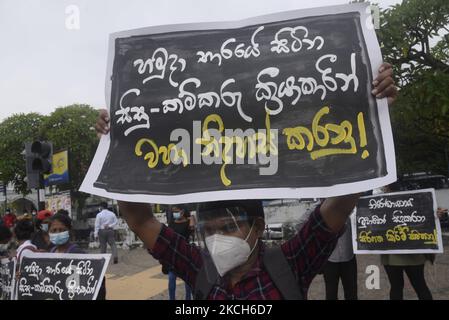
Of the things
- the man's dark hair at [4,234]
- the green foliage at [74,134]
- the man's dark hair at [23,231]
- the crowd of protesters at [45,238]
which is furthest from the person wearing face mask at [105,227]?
the green foliage at [74,134]

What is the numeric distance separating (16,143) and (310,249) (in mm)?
36482

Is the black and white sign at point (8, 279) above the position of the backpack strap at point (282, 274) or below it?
below

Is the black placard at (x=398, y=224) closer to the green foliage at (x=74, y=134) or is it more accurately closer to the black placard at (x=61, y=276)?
the black placard at (x=61, y=276)

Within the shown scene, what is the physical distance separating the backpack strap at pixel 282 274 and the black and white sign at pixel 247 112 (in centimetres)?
28

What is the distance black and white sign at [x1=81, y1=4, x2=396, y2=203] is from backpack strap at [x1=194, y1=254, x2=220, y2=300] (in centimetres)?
32

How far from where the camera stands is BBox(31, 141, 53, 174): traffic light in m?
7.76

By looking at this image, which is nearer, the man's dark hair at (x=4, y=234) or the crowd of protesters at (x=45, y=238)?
the crowd of protesters at (x=45, y=238)

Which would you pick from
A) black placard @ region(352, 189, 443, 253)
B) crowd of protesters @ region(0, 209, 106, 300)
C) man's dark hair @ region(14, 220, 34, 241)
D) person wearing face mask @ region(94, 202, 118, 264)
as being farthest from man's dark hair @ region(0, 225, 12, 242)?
person wearing face mask @ region(94, 202, 118, 264)

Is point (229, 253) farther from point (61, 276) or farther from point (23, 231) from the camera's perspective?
point (23, 231)

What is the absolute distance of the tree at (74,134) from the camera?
31.8 meters

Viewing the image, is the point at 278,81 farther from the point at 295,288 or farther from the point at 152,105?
the point at 295,288

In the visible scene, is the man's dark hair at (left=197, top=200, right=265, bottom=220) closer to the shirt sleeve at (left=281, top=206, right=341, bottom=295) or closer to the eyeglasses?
the eyeglasses

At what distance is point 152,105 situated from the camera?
2.40 m

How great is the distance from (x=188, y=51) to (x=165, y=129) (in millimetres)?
439
